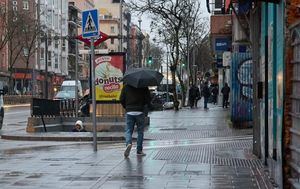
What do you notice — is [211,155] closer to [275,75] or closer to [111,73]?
[275,75]

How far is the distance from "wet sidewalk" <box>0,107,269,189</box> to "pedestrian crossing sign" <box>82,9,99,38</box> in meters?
2.70

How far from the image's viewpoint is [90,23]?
1536 centimetres

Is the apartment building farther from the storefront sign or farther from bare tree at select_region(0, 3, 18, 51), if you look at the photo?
the storefront sign

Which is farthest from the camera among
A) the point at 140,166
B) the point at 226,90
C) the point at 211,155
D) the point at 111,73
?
the point at 226,90

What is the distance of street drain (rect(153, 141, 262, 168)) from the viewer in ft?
41.0

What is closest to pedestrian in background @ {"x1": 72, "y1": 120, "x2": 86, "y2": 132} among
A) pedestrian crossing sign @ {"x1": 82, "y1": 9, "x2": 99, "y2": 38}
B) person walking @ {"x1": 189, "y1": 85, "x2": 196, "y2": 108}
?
pedestrian crossing sign @ {"x1": 82, "y1": 9, "x2": 99, "y2": 38}

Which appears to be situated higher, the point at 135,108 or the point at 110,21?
the point at 110,21

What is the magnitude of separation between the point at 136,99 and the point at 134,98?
0.05 meters

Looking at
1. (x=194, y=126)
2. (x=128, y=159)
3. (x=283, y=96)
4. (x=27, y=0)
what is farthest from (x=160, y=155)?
(x=27, y=0)

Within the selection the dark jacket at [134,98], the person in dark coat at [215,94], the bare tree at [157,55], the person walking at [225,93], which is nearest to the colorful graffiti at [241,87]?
the dark jacket at [134,98]

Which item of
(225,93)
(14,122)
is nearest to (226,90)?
(225,93)

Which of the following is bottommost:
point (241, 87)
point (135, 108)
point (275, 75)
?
point (135, 108)

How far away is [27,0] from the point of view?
294ft

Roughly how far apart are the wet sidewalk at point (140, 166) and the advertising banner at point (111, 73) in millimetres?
5819
